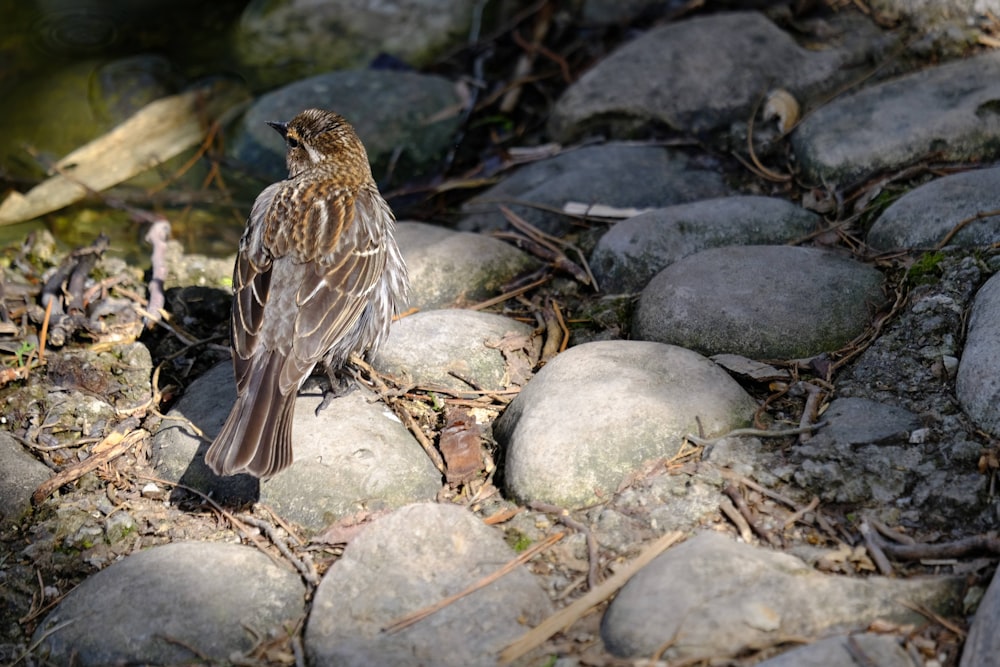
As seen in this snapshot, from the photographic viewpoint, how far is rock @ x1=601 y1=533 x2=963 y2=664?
2971 mm

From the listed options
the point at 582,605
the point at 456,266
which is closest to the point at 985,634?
the point at 582,605

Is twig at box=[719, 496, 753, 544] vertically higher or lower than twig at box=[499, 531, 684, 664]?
lower

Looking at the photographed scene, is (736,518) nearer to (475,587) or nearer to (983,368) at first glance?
(475,587)

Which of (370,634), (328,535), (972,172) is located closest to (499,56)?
(972,172)

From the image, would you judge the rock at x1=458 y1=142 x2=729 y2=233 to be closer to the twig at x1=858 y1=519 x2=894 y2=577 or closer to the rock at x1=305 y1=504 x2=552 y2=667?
the rock at x1=305 y1=504 x2=552 y2=667

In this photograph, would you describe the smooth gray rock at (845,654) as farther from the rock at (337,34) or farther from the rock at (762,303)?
the rock at (337,34)

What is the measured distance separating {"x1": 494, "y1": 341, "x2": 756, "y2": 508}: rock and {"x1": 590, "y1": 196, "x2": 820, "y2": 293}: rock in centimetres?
98

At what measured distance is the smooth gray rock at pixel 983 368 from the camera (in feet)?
12.1

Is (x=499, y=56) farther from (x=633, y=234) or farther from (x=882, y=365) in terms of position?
(x=882, y=365)

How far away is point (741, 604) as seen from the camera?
3.03 m

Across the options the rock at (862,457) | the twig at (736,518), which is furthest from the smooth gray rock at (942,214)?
the twig at (736,518)

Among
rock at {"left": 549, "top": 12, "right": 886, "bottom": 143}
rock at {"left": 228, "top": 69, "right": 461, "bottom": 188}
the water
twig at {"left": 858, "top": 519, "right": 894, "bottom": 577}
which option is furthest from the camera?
rock at {"left": 228, "top": 69, "right": 461, "bottom": 188}

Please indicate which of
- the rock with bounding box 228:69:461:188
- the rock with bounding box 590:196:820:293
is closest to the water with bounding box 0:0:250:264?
the rock with bounding box 228:69:461:188

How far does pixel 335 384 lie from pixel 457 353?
57 centimetres
